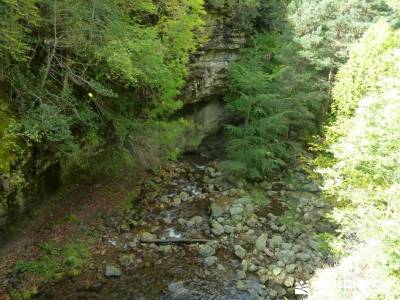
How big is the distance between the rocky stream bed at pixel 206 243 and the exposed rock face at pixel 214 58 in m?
4.73

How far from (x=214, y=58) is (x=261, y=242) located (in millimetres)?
10936

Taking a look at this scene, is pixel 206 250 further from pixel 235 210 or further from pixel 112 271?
pixel 112 271

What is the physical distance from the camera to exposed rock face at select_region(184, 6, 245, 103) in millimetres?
19031

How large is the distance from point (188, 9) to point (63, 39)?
249 inches

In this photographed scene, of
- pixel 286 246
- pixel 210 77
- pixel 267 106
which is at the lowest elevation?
pixel 286 246

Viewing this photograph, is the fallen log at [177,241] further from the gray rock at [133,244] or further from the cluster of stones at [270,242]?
the cluster of stones at [270,242]

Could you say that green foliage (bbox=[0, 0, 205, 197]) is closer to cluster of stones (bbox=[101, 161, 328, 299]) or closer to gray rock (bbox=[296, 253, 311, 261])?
cluster of stones (bbox=[101, 161, 328, 299])

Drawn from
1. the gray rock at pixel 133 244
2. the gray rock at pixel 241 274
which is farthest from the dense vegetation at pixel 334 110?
the gray rock at pixel 133 244

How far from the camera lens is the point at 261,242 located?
14.2 meters

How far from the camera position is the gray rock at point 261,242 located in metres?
14.0

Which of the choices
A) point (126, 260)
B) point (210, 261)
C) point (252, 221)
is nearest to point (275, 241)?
point (252, 221)

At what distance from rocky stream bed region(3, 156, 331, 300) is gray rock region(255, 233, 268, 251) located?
0.04 meters

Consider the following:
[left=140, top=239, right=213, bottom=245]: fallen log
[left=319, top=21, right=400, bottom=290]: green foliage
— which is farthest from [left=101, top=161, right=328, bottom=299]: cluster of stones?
[left=319, top=21, right=400, bottom=290]: green foliage

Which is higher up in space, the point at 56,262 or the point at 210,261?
the point at 56,262
